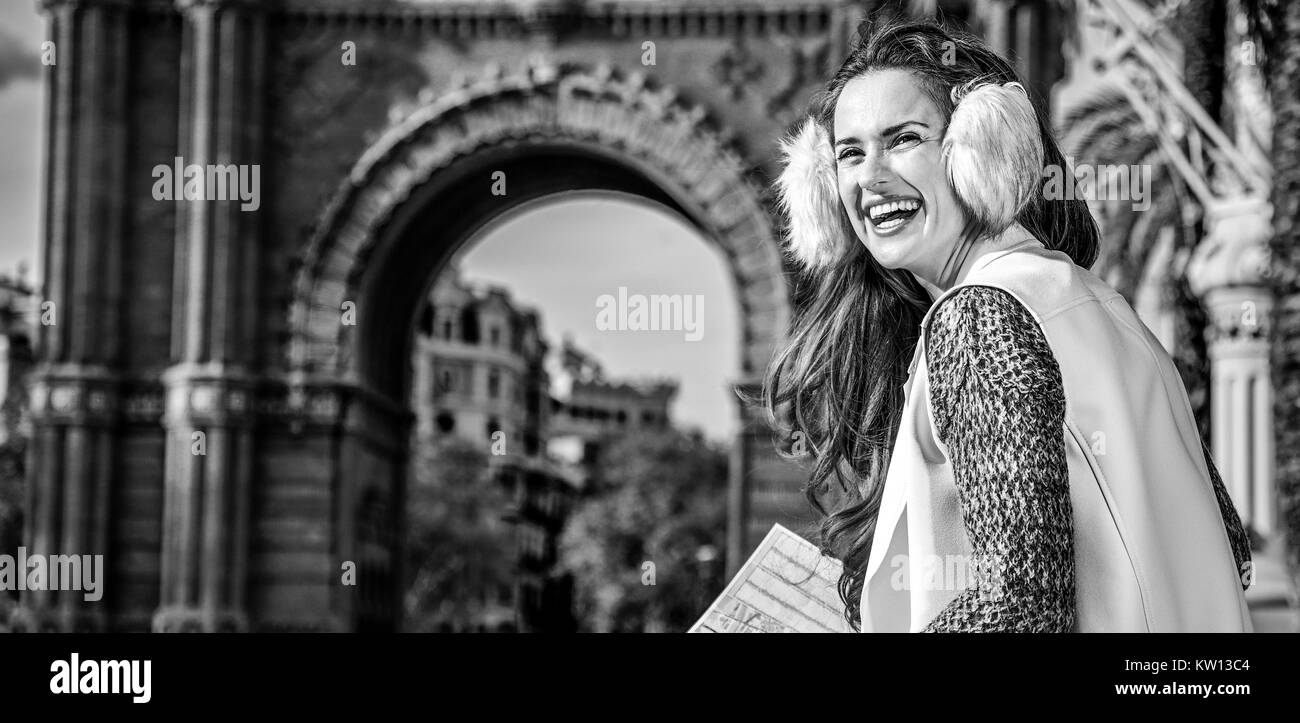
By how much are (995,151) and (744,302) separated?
79.8ft

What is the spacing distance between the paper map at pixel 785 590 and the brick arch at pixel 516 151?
23.7 meters

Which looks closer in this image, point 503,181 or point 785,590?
point 785,590

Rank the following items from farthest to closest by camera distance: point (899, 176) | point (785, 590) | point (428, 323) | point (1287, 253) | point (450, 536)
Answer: point (428, 323), point (450, 536), point (1287, 253), point (785, 590), point (899, 176)

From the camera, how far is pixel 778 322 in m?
26.8

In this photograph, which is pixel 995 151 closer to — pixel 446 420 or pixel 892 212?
pixel 892 212

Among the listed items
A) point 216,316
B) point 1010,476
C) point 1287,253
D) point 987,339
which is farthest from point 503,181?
point 1010,476

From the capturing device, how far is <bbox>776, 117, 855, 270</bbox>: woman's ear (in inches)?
122

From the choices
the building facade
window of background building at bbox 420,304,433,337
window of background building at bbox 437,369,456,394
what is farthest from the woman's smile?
window of background building at bbox 437,369,456,394

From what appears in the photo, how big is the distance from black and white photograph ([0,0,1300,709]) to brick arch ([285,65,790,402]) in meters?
0.06

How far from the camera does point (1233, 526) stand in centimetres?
301

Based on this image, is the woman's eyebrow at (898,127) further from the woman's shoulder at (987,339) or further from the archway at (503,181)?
the archway at (503,181)

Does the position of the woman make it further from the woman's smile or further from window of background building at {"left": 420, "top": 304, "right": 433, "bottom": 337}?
window of background building at {"left": 420, "top": 304, "right": 433, "bottom": 337}
